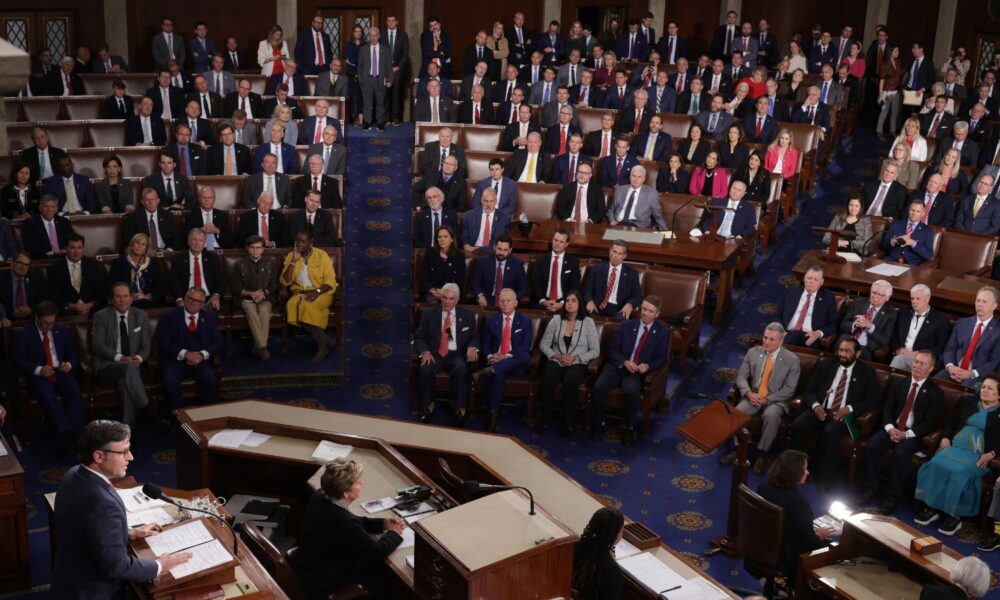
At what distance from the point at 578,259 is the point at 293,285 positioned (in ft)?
7.77

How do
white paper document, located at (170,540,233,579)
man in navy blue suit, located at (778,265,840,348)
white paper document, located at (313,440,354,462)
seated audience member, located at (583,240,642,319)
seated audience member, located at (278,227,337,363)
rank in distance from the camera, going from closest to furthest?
white paper document, located at (170,540,233,579) → white paper document, located at (313,440,354,462) → man in navy blue suit, located at (778,265,840,348) → seated audience member, located at (583,240,642,319) → seated audience member, located at (278,227,337,363)

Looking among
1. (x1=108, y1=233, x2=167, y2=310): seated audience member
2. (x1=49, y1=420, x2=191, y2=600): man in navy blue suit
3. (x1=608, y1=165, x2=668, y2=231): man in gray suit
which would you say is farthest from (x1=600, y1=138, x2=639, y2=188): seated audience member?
(x1=49, y1=420, x2=191, y2=600): man in navy blue suit

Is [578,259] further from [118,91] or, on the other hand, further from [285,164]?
[118,91]

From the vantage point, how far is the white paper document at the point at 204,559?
15.3ft

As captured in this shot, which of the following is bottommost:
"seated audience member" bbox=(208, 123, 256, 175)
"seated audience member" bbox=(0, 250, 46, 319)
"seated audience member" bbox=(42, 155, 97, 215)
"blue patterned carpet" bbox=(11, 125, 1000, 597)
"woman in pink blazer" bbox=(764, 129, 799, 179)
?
"blue patterned carpet" bbox=(11, 125, 1000, 597)

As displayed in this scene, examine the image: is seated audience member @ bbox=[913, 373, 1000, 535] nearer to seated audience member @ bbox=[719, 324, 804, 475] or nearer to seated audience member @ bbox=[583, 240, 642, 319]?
seated audience member @ bbox=[719, 324, 804, 475]

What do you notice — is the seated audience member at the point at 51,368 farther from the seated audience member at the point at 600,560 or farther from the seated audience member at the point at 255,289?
the seated audience member at the point at 600,560

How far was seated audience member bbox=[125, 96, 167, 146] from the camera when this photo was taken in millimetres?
12078

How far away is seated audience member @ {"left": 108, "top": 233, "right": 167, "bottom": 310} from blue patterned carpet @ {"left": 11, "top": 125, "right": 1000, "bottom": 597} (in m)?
0.82

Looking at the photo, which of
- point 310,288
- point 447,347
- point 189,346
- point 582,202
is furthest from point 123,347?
point 582,202

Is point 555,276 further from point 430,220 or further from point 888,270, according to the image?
point 888,270

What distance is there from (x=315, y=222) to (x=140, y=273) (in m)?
1.66

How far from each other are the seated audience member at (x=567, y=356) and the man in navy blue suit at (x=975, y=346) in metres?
2.52

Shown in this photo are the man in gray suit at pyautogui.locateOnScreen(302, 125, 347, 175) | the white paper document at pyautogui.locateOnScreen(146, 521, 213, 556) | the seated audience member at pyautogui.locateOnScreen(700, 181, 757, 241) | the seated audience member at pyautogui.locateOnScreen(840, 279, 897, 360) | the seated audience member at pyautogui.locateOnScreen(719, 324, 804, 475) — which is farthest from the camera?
the man in gray suit at pyautogui.locateOnScreen(302, 125, 347, 175)
